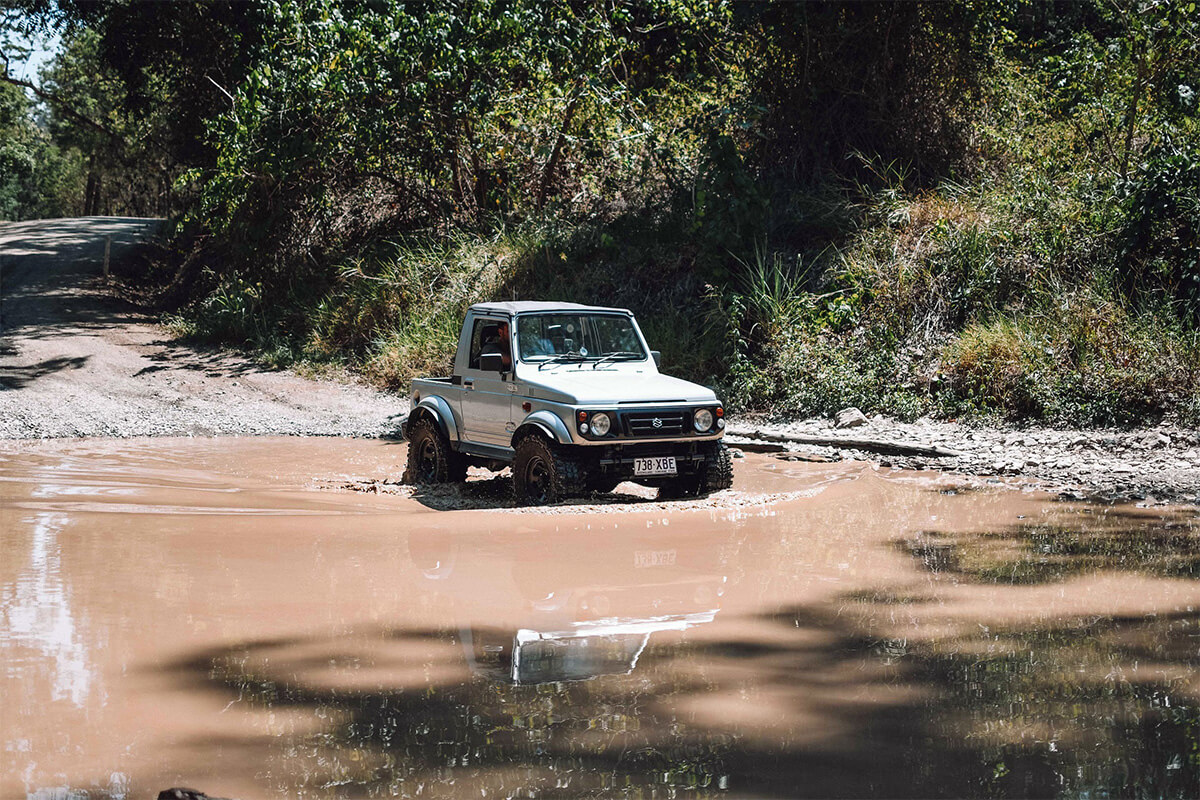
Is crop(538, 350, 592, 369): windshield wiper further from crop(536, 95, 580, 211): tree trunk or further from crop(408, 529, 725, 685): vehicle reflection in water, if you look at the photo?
crop(536, 95, 580, 211): tree trunk

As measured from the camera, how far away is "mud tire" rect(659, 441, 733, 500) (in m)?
10.3

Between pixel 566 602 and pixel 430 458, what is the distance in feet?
15.4

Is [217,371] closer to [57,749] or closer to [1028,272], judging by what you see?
[1028,272]

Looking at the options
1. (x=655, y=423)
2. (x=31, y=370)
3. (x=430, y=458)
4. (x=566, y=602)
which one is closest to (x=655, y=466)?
(x=655, y=423)

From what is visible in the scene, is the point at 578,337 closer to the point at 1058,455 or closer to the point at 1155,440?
the point at 1058,455

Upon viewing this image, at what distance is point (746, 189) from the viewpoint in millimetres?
17594

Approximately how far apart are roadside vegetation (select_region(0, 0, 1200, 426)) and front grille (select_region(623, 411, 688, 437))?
5.24 metres

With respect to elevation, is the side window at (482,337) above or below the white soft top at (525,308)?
below

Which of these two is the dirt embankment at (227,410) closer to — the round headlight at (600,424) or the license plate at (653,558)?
the round headlight at (600,424)

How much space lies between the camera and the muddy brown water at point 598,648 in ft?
14.3

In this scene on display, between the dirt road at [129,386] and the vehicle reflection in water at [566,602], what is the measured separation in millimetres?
7694

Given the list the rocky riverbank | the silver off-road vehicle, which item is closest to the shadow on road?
the silver off-road vehicle

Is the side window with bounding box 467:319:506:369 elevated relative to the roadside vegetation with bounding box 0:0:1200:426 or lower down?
lower down

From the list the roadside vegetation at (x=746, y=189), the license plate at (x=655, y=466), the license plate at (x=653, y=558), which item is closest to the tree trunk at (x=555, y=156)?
the roadside vegetation at (x=746, y=189)
